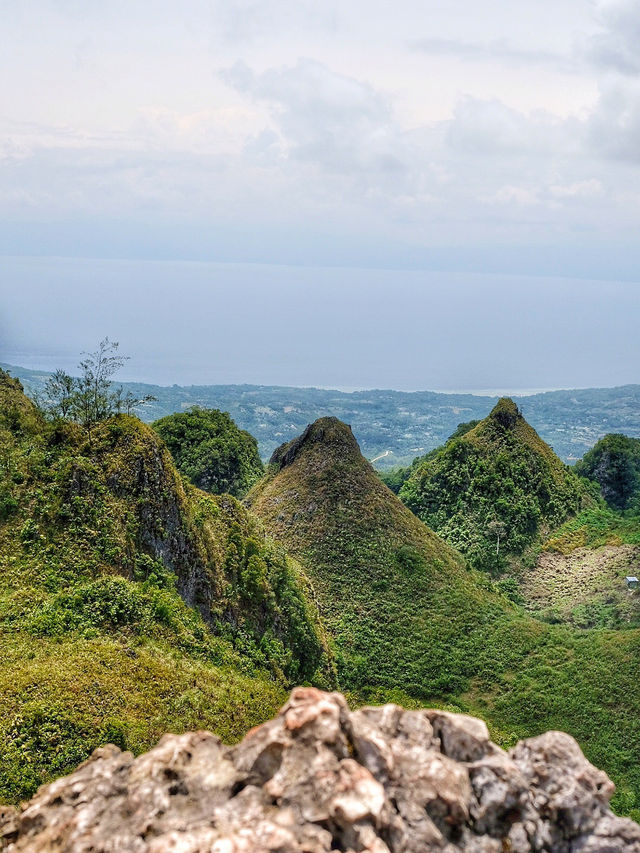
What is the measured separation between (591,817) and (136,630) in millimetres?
12094

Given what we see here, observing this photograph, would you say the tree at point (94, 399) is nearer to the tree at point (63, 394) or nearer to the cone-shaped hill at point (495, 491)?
the tree at point (63, 394)

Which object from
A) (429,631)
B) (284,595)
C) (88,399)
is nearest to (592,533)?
(429,631)

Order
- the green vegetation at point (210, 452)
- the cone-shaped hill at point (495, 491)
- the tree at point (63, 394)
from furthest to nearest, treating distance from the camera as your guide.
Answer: the green vegetation at point (210, 452) → the cone-shaped hill at point (495, 491) → the tree at point (63, 394)

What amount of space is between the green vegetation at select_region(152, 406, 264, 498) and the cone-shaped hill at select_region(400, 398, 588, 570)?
11.2m

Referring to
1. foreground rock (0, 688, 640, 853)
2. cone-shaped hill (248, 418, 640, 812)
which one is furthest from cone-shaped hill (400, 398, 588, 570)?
foreground rock (0, 688, 640, 853)

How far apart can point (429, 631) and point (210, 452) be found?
20907mm

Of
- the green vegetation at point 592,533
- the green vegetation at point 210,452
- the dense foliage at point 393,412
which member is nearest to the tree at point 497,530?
the green vegetation at point 592,533

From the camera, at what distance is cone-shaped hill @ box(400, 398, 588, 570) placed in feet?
129

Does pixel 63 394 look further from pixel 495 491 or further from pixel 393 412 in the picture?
pixel 393 412

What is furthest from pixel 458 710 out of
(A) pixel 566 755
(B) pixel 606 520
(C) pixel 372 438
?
(C) pixel 372 438

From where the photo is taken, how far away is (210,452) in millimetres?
43844

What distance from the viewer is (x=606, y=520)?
42219 millimetres

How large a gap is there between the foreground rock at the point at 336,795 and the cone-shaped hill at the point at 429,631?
56.3 ft

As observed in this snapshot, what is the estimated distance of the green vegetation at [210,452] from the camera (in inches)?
1713
